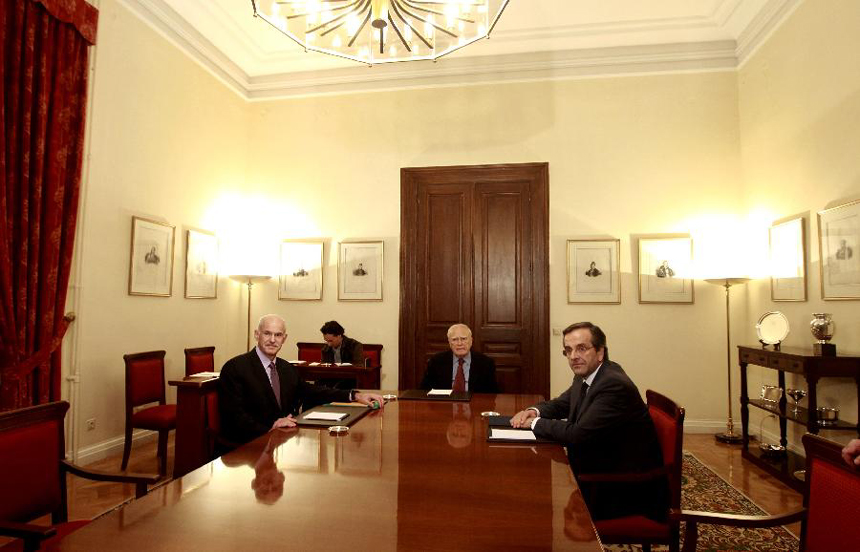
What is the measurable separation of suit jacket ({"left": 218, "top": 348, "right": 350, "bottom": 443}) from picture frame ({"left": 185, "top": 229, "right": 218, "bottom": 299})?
10.8 ft

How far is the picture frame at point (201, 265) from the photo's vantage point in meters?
6.19

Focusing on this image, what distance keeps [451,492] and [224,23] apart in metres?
6.23

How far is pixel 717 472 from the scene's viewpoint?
15.7 feet

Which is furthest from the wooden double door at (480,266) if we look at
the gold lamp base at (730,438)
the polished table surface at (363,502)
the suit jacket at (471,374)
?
the polished table surface at (363,502)

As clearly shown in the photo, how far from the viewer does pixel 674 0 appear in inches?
228

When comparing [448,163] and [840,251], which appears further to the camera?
[448,163]

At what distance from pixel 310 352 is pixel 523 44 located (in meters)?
4.57

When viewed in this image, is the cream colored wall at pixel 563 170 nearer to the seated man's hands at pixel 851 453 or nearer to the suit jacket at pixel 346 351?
the suit jacket at pixel 346 351

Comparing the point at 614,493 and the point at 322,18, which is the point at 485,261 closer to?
the point at 322,18

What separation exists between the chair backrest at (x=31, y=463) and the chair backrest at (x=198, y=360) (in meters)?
3.33

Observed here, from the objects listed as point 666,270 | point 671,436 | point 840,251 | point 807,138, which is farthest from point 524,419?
point 666,270

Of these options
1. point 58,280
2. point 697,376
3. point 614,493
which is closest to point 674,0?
point 697,376

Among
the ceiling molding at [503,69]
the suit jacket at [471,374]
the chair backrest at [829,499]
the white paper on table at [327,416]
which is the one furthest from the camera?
the ceiling molding at [503,69]

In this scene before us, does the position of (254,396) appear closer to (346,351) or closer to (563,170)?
(346,351)
